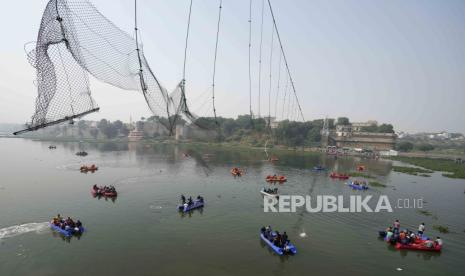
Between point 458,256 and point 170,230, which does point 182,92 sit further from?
point 458,256

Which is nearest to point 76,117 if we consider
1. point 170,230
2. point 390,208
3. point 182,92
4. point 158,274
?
point 182,92

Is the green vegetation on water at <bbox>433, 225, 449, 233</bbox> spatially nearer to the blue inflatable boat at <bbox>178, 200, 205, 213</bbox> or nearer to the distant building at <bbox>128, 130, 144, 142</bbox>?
the blue inflatable boat at <bbox>178, 200, 205, 213</bbox>

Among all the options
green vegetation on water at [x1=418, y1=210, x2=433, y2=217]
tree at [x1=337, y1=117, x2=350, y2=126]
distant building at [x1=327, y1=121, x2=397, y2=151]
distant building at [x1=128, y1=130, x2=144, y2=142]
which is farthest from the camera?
distant building at [x1=128, y1=130, x2=144, y2=142]

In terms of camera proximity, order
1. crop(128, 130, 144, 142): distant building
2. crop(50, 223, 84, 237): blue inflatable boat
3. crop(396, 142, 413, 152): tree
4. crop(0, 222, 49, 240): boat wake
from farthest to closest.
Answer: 1. crop(128, 130, 144, 142): distant building
2. crop(396, 142, 413, 152): tree
3. crop(0, 222, 49, 240): boat wake
4. crop(50, 223, 84, 237): blue inflatable boat

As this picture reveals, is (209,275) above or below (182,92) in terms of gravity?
below

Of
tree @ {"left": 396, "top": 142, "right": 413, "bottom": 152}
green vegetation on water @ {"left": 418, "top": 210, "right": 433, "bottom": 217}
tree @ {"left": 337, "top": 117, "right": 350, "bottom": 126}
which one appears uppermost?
tree @ {"left": 337, "top": 117, "right": 350, "bottom": 126}

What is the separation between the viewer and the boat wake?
77.9 feet

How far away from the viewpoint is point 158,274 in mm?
18266

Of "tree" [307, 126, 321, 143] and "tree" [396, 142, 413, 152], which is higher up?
"tree" [307, 126, 321, 143]

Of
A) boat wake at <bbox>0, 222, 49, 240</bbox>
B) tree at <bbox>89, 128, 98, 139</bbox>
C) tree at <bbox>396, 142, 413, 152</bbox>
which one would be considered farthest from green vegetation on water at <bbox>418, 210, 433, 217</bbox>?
tree at <bbox>89, 128, 98, 139</bbox>

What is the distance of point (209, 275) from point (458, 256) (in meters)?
18.9

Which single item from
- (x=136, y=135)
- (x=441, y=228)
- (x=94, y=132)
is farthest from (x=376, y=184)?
(x=94, y=132)

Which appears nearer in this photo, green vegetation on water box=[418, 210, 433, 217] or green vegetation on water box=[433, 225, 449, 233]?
green vegetation on water box=[433, 225, 449, 233]

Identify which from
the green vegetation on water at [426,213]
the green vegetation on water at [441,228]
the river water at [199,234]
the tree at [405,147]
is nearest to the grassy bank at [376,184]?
the river water at [199,234]
